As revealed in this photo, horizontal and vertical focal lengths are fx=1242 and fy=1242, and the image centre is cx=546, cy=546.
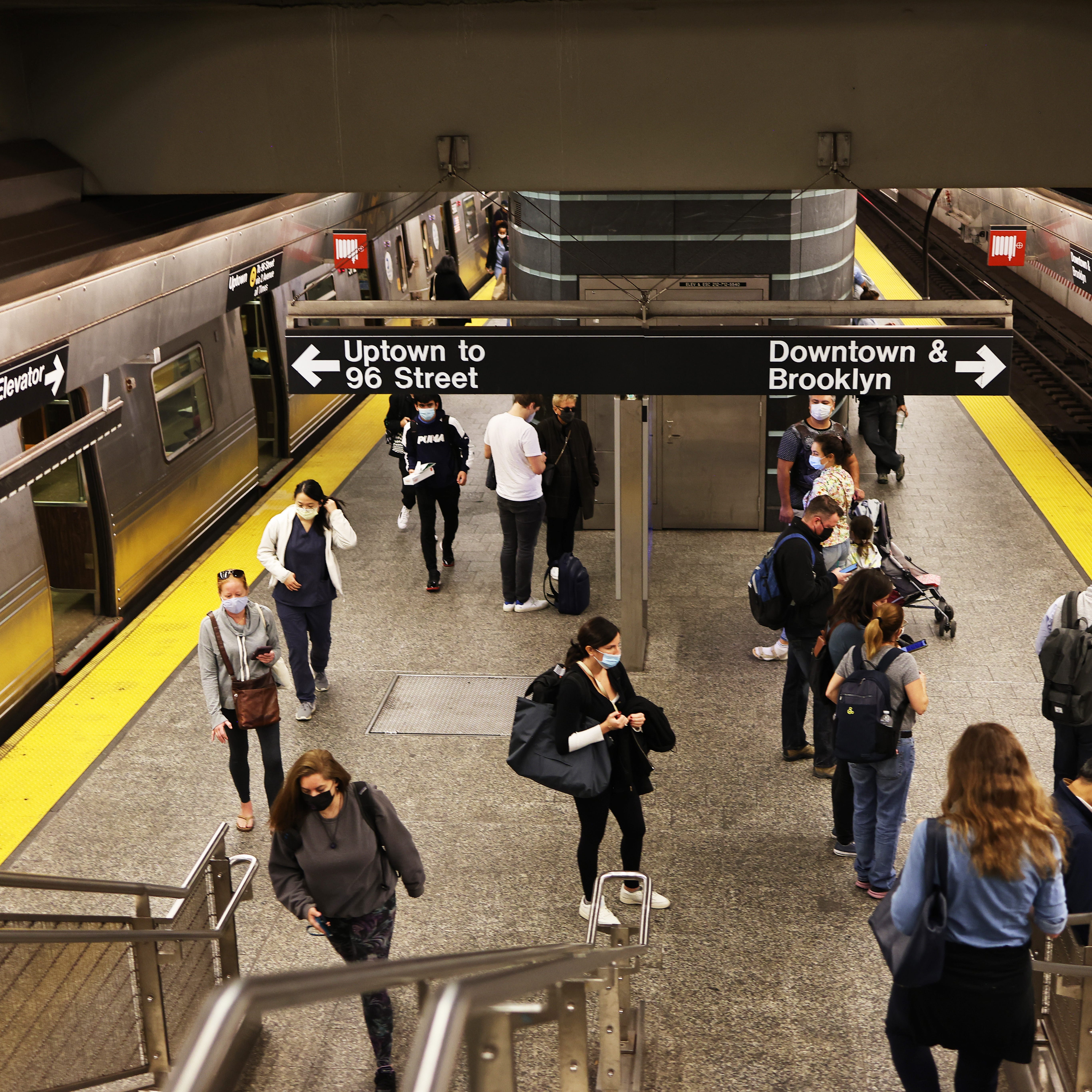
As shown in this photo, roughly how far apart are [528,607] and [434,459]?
1350 mm

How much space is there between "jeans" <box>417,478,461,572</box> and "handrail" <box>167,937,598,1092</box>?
7.77 metres

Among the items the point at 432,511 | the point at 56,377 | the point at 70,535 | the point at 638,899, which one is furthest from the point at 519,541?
the point at 638,899

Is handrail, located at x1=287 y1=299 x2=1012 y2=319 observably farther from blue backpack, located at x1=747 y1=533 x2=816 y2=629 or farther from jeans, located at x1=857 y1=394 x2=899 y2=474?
jeans, located at x1=857 y1=394 x2=899 y2=474

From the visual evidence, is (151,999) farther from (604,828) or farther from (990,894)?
(990,894)

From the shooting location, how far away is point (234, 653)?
6379 millimetres

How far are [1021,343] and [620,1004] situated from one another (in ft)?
55.2

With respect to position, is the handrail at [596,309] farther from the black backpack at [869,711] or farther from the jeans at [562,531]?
the jeans at [562,531]

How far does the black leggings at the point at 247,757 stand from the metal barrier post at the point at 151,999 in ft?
6.24

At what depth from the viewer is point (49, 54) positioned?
5.87 m

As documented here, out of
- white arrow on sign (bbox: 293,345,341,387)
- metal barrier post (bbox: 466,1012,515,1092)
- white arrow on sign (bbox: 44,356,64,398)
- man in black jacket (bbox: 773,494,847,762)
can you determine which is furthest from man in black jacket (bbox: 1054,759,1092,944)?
white arrow on sign (bbox: 44,356,64,398)

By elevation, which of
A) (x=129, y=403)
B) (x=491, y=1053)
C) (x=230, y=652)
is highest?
(x=491, y=1053)

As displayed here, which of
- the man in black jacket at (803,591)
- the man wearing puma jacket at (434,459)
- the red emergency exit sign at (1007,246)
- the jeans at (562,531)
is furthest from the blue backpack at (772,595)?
the red emergency exit sign at (1007,246)

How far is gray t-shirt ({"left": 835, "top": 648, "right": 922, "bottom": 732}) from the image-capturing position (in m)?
5.56

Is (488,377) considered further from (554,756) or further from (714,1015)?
(714,1015)
